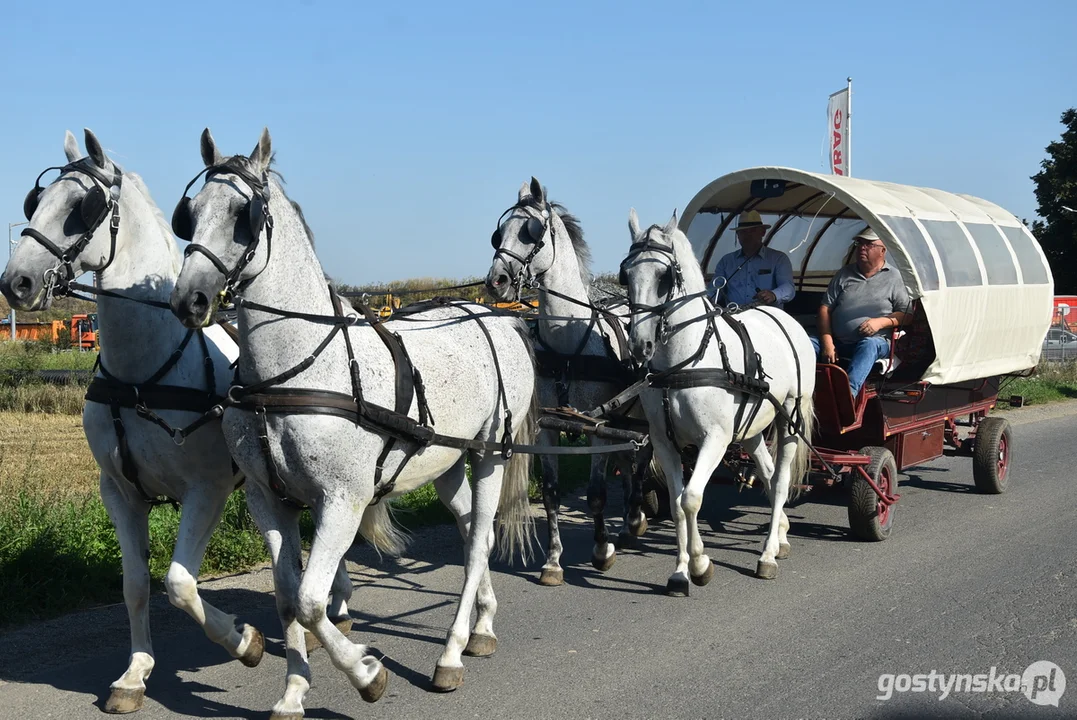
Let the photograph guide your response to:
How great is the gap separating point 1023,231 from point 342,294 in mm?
7763

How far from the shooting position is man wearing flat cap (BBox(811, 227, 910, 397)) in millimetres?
7723

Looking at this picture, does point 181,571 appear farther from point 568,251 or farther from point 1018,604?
point 1018,604

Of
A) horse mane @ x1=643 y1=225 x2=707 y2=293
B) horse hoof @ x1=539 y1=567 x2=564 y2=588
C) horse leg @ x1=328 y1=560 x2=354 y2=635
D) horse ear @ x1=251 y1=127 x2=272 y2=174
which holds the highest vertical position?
horse ear @ x1=251 y1=127 x2=272 y2=174

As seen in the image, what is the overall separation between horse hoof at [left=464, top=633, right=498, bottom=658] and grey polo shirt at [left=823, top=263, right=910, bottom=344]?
4.16 m

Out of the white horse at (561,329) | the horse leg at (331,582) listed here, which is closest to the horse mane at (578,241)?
the white horse at (561,329)

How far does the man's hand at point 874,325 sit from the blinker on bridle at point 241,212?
5176mm

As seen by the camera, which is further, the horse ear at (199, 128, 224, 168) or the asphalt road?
the asphalt road

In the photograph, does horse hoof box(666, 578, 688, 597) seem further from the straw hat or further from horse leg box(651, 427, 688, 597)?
the straw hat

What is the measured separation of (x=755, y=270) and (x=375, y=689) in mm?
5102

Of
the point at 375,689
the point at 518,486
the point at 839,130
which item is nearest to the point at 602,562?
the point at 518,486

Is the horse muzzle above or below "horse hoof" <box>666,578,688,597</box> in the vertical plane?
above

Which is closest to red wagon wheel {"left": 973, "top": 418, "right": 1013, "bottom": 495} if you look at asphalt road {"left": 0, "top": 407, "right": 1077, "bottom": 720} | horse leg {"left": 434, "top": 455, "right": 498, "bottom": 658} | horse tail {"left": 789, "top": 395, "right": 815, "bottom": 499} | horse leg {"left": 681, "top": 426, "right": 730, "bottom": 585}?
asphalt road {"left": 0, "top": 407, "right": 1077, "bottom": 720}

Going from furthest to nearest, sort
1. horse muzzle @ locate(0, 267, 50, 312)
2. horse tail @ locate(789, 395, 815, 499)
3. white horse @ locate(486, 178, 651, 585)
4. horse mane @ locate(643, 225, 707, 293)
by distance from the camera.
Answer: horse tail @ locate(789, 395, 815, 499) → white horse @ locate(486, 178, 651, 585) → horse mane @ locate(643, 225, 707, 293) → horse muzzle @ locate(0, 267, 50, 312)

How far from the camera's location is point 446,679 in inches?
181
